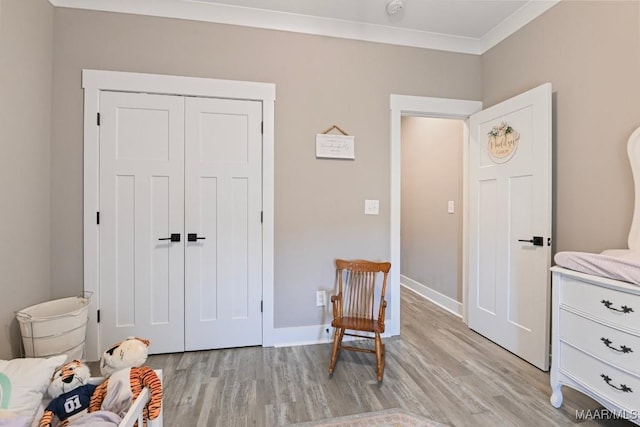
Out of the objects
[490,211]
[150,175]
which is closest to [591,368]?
[490,211]

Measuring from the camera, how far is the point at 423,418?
1657mm

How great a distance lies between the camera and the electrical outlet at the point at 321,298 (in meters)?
2.59

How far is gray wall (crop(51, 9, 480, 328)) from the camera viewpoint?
222 centimetres

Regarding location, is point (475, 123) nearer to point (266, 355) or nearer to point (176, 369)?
point (266, 355)

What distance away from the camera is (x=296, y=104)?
2529 mm

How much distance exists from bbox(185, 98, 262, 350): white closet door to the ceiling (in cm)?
70

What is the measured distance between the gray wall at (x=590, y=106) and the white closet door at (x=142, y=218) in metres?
2.83

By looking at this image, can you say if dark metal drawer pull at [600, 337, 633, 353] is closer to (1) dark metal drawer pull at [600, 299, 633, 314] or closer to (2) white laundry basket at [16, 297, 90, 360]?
(1) dark metal drawer pull at [600, 299, 633, 314]

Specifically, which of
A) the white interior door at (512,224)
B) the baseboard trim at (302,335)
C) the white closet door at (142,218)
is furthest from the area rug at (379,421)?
the white closet door at (142,218)

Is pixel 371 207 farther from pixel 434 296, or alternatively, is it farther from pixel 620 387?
pixel 620 387

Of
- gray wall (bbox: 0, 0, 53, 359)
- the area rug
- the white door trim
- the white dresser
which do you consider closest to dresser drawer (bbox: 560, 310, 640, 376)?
the white dresser

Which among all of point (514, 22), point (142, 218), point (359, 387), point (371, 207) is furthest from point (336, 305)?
point (514, 22)

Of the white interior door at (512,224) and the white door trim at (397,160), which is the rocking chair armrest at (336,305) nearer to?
the white door trim at (397,160)

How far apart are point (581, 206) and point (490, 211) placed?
2.12 feet
